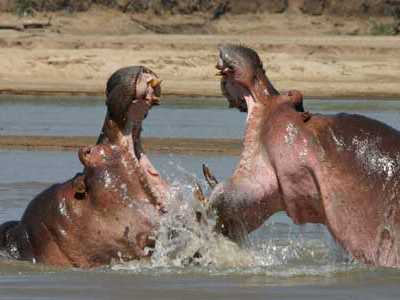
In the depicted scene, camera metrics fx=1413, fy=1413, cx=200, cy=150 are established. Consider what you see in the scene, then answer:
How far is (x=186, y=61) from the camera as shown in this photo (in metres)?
28.8

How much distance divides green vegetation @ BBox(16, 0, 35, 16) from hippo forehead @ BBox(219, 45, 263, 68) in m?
29.6

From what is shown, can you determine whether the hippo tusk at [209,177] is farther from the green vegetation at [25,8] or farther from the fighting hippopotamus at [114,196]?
the green vegetation at [25,8]

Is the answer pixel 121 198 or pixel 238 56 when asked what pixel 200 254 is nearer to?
pixel 121 198

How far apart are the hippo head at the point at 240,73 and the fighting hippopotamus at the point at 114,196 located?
1.18ft

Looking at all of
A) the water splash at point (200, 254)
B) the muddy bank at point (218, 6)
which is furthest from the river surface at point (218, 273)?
the muddy bank at point (218, 6)

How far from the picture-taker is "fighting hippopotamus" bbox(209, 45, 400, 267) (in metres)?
6.78

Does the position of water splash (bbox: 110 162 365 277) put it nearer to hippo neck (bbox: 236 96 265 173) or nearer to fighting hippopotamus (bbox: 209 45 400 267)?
fighting hippopotamus (bbox: 209 45 400 267)

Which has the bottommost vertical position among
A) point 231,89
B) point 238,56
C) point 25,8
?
point 25,8

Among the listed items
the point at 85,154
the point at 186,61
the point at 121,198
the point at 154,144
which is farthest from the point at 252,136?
the point at 186,61

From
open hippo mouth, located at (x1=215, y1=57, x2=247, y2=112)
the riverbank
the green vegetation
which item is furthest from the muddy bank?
open hippo mouth, located at (x1=215, y1=57, x2=247, y2=112)

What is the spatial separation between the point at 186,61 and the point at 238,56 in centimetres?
2172

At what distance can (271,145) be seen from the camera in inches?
273

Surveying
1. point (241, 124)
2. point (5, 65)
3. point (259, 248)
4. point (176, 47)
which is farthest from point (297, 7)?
point (259, 248)

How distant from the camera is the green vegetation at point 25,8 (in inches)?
1436
